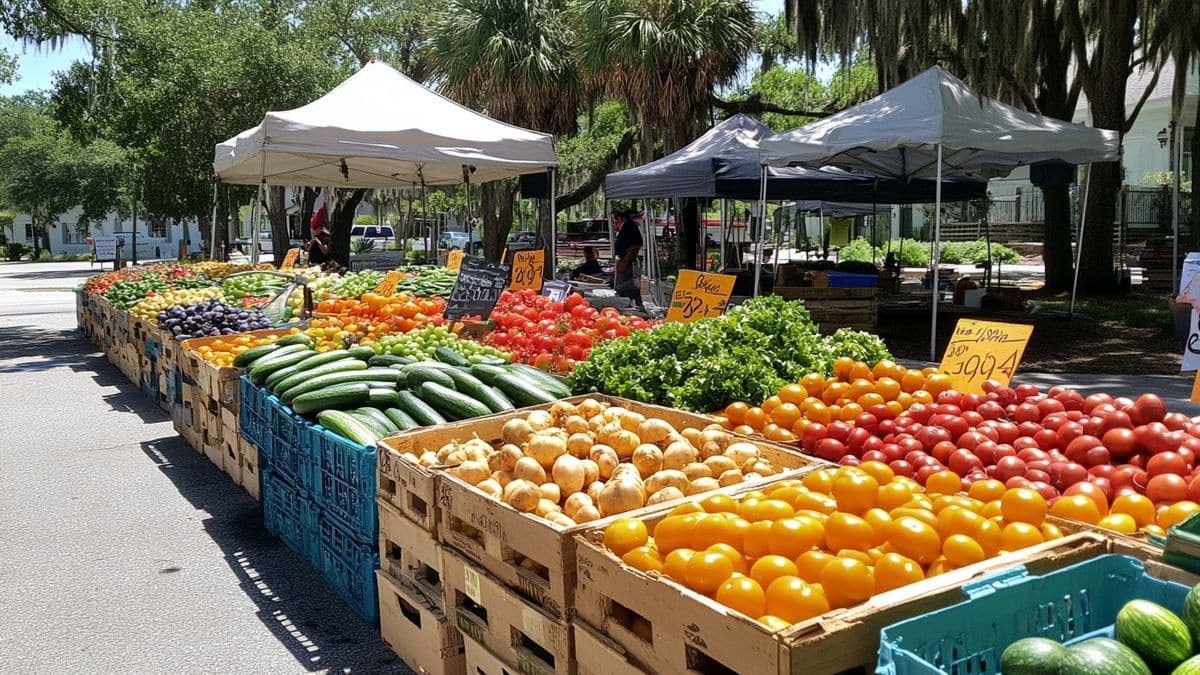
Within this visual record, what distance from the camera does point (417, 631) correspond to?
3.74 m

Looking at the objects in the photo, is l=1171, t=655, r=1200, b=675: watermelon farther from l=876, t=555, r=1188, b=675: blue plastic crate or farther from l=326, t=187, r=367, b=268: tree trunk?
l=326, t=187, r=367, b=268: tree trunk

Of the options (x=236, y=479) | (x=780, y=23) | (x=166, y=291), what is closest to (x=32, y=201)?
(x=780, y=23)

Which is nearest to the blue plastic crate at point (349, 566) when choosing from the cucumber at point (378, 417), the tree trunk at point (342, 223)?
the cucumber at point (378, 417)

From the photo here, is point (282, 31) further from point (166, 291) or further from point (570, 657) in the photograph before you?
point (570, 657)

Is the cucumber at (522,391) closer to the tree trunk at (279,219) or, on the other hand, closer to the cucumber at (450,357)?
the cucumber at (450,357)

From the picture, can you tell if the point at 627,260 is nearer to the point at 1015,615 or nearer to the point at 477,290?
the point at 477,290

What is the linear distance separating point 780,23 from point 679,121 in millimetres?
8594

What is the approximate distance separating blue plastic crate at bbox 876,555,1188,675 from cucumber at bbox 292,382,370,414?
12.3 ft

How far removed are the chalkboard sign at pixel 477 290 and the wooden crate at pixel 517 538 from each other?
4406 millimetres

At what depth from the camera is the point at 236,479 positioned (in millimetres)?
6703

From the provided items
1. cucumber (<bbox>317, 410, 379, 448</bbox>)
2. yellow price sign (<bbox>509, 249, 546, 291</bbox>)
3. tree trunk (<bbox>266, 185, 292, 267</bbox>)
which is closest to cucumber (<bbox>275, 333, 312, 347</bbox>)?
cucumber (<bbox>317, 410, 379, 448</bbox>)

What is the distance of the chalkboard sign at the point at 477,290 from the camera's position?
7.91m

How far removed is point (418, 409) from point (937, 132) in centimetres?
682

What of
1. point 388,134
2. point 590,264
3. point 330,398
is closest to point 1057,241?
point 590,264
